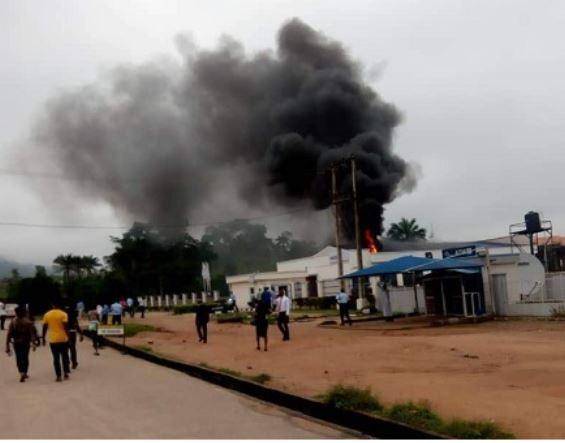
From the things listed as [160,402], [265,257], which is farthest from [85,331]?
[265,257]

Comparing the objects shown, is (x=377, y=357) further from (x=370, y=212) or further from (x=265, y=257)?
(x=265, y=257)

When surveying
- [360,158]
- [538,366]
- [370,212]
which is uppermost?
[360,158]

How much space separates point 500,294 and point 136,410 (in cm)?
1768

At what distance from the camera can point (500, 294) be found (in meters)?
22.9

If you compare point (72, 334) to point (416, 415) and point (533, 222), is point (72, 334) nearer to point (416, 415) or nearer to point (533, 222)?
point (416, 415)

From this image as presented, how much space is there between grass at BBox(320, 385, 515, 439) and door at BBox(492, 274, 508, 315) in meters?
16.2

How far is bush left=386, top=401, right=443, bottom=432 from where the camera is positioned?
6.18 meters

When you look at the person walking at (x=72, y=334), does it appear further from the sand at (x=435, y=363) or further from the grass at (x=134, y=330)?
the grass at (x=134, y=330)

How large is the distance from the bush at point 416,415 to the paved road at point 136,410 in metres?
0.61

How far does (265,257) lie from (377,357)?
247 ft

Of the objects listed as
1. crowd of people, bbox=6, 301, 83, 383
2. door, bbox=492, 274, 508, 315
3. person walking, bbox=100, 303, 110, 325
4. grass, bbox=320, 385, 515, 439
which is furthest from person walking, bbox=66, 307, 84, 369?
person walking, bbox=100, 303, 110, 325

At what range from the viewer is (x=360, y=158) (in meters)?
40.9

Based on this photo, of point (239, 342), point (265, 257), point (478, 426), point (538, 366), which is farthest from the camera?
point (265, 257)

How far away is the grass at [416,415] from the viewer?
5758mm
